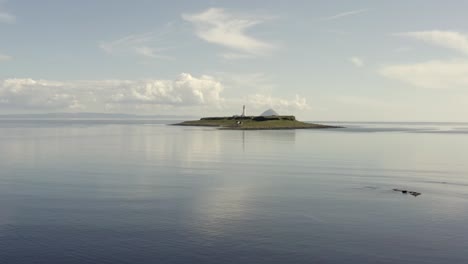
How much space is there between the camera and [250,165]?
78.2 meters

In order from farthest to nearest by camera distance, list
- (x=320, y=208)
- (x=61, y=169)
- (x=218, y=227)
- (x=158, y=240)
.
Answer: (x=61, y=169) < (x=320, y=208) < (x=218, y=227) < (x=158, y=240)

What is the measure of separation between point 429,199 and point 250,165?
3691 centimetres

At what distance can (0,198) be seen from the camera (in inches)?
1742

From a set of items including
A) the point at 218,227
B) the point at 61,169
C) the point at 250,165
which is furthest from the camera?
the point at 250,165

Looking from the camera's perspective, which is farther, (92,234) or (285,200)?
(285,200)

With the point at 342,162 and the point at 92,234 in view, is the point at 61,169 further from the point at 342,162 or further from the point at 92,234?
the point at 342,162

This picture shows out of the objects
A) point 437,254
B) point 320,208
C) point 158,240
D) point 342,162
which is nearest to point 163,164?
point 342,162

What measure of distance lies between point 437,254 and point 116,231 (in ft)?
74.8

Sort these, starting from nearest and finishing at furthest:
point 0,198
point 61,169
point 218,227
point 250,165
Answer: point 218,227, point 0,198, point 61,169, point 250,165

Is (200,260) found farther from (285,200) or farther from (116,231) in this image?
(285,200)

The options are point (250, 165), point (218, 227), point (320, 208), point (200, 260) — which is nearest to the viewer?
point (200, 260)

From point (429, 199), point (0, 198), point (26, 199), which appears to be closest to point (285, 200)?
point (429, 199)

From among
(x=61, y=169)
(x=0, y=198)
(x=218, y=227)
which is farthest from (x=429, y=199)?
(x=61, y=169)

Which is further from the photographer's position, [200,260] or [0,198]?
[0,198]
